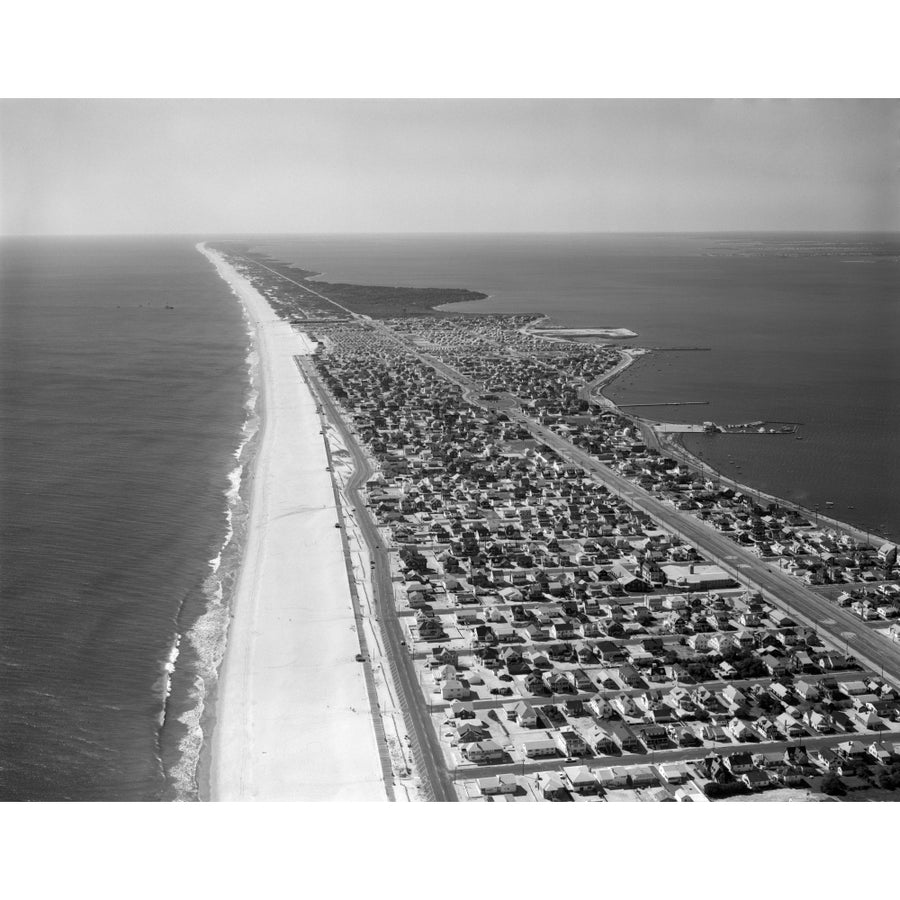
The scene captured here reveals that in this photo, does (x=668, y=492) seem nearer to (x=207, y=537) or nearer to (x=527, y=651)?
(x=527, y=651)

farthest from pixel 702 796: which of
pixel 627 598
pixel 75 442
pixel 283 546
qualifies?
pixel 75 442

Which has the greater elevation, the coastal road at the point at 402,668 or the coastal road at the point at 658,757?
the coastal road at the point at 402,668

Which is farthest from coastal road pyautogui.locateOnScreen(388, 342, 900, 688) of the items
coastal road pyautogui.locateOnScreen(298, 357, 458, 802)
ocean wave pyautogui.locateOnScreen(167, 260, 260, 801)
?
ocean wave pyautogui.locateOnScreen(167, 260, 260, 801)

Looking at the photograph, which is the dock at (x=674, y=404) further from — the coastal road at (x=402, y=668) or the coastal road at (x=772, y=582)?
the coastal road at (x=402, y=668)

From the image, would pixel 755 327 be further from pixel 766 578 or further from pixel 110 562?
pixel 110 562

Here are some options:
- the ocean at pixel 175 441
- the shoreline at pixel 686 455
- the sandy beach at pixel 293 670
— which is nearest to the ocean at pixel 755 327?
the ocean at pixel 175 441

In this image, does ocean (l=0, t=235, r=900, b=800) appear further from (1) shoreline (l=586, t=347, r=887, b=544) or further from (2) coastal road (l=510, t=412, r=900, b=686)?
(2) coastal road (l=510, t=412, r=900, b=686)
